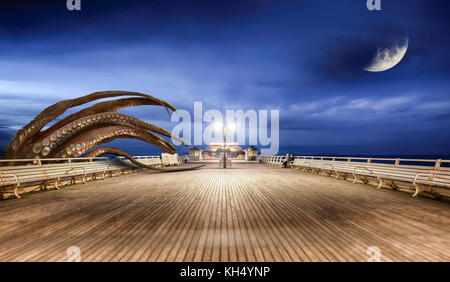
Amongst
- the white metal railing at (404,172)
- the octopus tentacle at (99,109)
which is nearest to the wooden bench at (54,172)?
the octopus tentacle at (99,109)

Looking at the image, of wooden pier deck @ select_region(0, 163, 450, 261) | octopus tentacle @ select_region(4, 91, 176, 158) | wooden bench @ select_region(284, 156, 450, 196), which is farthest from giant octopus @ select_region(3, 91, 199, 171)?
wooden bench @ select_region(284, 156, 450, 196)

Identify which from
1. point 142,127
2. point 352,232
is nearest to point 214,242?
point 352,232

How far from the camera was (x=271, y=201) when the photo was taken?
19.4 ft

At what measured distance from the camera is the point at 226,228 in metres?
3.84

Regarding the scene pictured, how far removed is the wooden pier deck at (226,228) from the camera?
288 centimetres

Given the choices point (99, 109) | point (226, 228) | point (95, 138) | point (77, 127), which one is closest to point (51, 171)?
point (77, 127)

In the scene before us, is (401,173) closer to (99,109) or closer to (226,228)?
(226,228)

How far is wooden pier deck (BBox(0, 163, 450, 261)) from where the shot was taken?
113 inches

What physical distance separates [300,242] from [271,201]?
8.96 ft

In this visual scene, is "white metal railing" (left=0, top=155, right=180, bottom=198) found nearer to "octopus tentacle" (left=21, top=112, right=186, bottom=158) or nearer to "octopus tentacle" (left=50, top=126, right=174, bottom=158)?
"octopus tentacle" (left=21, top=112, right=186, bottom=158)

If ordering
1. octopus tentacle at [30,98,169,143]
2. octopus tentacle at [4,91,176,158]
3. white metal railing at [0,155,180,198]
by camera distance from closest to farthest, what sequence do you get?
white metal railing at [0,155,180,198] → octopus tentacle at [4,91,176,158] → octopus tentacle at [30,98,169,143]

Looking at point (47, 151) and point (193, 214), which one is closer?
point (193, 214)

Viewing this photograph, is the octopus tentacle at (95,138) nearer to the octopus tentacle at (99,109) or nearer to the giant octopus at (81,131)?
the giant octopus at (81,131)
